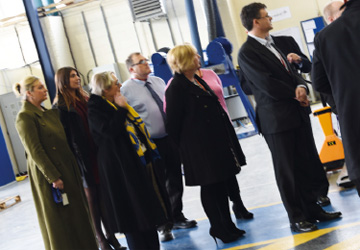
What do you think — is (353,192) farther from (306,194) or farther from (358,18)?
(358,18)

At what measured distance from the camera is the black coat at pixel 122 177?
363cm

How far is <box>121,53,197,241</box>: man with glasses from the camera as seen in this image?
15.6ft

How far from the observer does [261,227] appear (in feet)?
14.1

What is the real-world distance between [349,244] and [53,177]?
83.9 inches

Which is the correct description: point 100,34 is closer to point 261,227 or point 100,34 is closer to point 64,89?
point 64,89

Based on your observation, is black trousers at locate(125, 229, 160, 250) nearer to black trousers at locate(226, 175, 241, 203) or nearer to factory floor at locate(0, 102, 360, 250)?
factory floor at locate(0, 102, 360, 250)

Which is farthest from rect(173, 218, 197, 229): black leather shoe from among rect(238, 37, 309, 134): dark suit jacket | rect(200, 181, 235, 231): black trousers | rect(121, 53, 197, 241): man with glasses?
rect(238, 37, 309, 134): dark suit jacket

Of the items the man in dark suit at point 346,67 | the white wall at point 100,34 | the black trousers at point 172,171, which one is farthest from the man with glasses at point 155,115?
the white wall at point 100,34

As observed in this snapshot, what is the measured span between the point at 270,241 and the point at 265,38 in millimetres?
1468

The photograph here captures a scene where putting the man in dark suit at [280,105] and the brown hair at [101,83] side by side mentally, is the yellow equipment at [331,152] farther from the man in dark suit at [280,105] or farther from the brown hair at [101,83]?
the brown hair at [101,83]

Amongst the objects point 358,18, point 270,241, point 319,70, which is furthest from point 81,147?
point 358,18

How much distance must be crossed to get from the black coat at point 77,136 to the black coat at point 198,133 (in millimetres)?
747

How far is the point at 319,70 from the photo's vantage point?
2889mm

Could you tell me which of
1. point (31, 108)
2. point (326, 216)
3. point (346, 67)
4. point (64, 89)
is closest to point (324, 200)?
point (326, 216)
